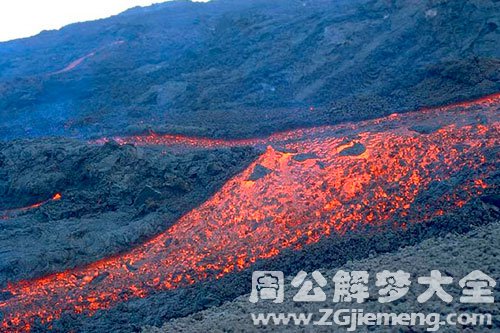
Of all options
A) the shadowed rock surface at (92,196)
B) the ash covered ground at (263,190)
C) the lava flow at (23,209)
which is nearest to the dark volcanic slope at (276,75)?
the ash covered ground at (263,190)

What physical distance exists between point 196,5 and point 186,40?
11483 millimetres

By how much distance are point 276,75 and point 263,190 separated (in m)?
12.0

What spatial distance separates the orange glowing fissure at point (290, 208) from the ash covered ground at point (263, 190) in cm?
3

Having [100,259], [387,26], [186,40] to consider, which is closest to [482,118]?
[100,259]

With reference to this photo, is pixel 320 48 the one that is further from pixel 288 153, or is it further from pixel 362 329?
pixel 362 329

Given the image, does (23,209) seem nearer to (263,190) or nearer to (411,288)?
(263,190)

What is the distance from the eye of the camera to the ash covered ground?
667cm

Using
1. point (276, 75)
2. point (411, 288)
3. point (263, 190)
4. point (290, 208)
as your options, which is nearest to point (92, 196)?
point (263, 190)

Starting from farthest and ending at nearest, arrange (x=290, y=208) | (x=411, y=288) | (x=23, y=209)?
(x=23, y=209) → (x=290, y=208) → (x=411, y=288)

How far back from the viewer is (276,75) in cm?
1969

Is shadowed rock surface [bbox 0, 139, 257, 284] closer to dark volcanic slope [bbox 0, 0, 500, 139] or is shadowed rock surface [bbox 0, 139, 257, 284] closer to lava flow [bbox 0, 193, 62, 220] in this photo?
lava flow [bbox 0, 193, 62, 220]

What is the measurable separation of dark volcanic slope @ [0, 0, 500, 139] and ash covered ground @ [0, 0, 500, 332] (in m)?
0.11

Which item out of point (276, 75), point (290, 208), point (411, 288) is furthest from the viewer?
point (276, 75)

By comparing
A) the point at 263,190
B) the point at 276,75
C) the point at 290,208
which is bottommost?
the point at 290,208
